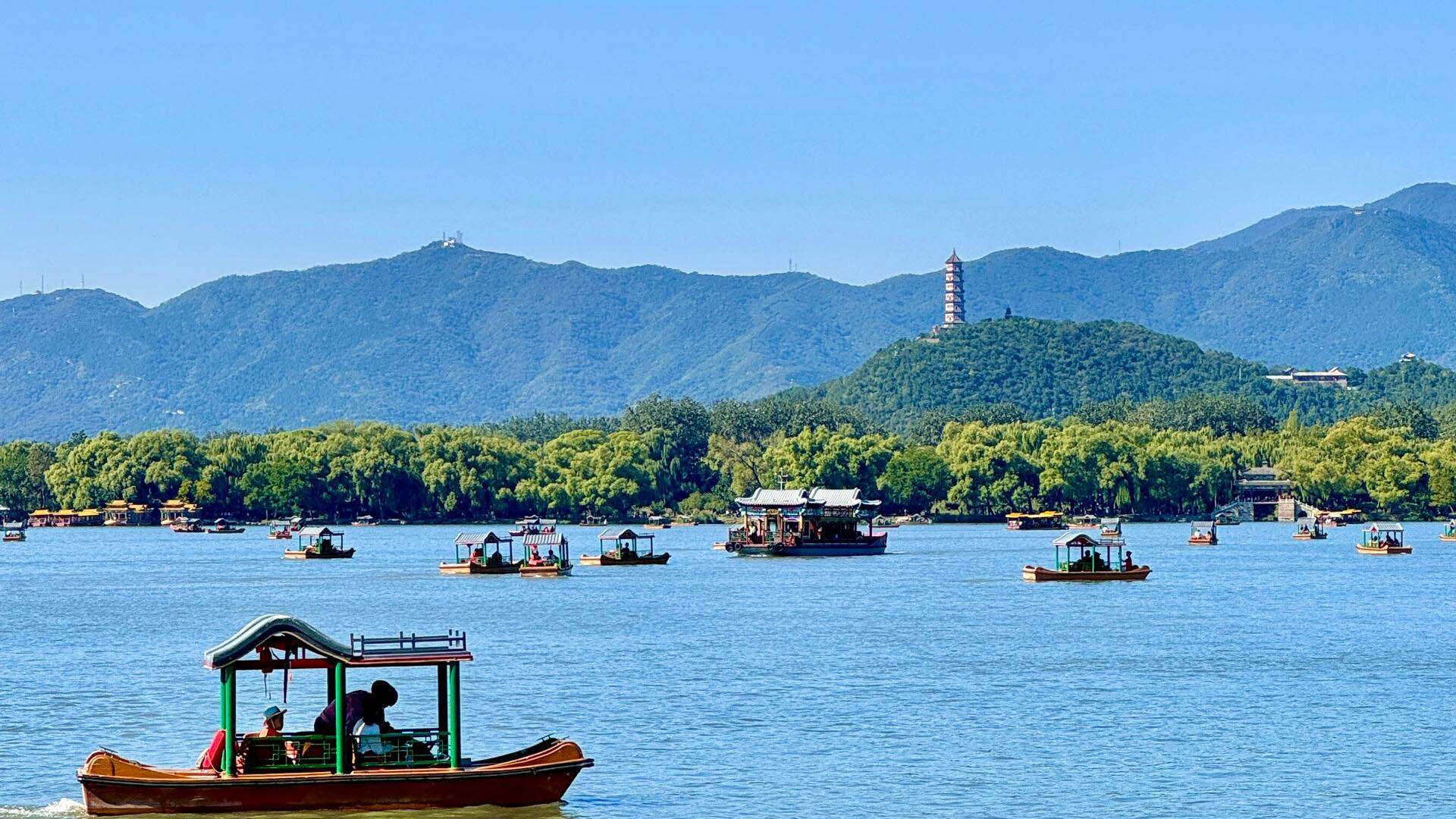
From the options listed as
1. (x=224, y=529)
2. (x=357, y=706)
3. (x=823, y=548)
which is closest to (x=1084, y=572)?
(x=823, y=548)

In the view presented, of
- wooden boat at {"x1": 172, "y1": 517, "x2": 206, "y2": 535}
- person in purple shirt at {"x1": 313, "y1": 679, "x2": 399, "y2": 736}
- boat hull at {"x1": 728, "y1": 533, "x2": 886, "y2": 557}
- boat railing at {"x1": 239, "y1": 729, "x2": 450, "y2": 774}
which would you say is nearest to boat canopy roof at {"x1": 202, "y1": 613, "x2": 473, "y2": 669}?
person in purple shirt at {"x1": 313, "y1": 679, "x2": 399, "y2": 736}

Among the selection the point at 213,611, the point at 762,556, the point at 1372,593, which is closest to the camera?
the point at 213,611

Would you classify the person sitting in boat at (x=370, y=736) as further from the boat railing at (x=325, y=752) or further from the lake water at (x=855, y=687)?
the lake water at (x=855, y=687)

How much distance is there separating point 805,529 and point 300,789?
86.9m

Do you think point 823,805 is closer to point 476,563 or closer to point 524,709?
point 524,709

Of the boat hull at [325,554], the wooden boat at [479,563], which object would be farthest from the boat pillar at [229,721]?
the boat hull at [325,554]

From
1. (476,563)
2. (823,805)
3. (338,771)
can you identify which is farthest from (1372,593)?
(338,771)

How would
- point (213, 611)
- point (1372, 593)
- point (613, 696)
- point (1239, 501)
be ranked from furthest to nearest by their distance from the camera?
point (1239, 501) → point (1372, 593) → point (213, 611) → point (613, 696)

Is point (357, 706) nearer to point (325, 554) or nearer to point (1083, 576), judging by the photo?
point (1083, 576)

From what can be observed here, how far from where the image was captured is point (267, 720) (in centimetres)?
2905

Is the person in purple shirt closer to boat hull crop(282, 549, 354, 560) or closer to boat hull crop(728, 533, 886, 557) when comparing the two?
boat hull crop(728, 533, 886, 557)

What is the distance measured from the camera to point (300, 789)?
93.8 ft

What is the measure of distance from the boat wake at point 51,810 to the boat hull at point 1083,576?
5989cm

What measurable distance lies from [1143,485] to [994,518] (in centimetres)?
1295
